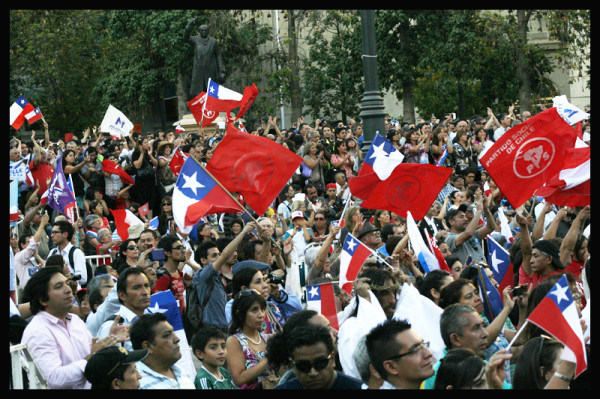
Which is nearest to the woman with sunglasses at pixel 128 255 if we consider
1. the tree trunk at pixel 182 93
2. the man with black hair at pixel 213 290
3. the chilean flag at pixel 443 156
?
the man with black hair at pixel 213 290

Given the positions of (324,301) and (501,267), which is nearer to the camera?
(324,301)

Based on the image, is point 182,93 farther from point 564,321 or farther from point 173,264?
point 564,321

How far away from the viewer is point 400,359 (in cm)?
492

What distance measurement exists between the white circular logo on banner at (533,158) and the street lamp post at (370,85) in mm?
3797

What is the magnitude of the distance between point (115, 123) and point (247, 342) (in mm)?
12153

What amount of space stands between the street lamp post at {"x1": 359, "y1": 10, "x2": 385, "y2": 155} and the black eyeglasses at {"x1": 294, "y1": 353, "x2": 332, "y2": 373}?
746cm

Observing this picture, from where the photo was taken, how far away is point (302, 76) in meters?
34.9

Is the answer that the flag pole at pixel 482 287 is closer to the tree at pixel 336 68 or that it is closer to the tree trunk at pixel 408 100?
the tree trunk at pixel 408 100

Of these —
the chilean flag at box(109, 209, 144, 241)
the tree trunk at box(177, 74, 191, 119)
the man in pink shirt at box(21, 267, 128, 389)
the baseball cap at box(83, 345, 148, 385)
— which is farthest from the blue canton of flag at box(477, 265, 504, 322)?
the tree trunk at box(177, 74, 191, 119)

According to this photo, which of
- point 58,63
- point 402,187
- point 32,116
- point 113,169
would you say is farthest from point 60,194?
point 58,63

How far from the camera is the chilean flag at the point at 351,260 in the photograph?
25.9 ft

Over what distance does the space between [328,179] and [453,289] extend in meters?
9.87
